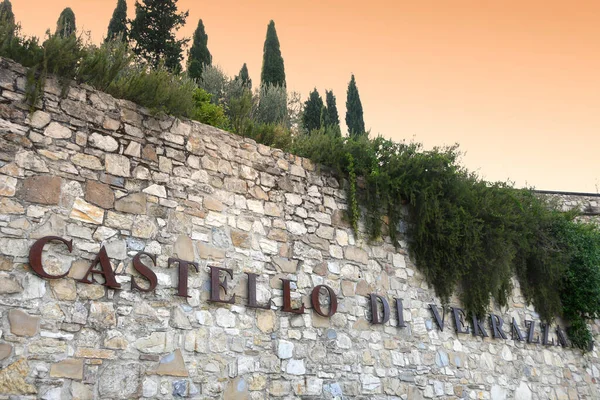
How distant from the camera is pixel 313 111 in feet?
52.5

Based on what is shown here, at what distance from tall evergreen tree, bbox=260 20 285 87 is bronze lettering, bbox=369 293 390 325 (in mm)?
10743

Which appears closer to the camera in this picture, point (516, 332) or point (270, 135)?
point (270, 135)

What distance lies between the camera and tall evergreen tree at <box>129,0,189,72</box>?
14.3m

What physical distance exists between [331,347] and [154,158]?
108 inches

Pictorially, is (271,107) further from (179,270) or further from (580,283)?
(179,270)

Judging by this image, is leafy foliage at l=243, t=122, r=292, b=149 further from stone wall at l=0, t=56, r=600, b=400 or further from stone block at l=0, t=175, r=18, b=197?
stone block at l=0, t=175, r=18, b=197

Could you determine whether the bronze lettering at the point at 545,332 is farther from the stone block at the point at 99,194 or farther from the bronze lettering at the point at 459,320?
the stone block at the point at 99,194

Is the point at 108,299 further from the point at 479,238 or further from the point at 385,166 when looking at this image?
the point at 479,238

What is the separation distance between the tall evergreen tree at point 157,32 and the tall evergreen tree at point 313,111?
369 cm

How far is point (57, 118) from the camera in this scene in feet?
16.4

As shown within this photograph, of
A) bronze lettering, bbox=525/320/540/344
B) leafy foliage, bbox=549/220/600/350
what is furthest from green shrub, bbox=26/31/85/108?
leafy foliage, bbox=549/220/600/350

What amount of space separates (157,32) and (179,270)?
10955 mm

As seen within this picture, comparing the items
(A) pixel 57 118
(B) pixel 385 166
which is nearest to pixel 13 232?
(A) pixel 57 118

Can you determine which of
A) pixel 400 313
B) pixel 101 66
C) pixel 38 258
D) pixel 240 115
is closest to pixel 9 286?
pixel 38 258
